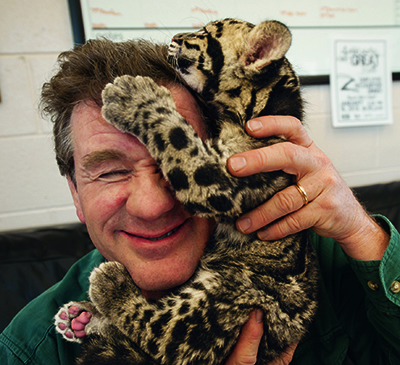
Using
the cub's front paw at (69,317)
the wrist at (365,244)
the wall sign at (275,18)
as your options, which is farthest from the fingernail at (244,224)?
the wall sign at (275,18)

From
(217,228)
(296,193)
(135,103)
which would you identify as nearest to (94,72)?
(135,103)

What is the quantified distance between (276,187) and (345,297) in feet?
2.84

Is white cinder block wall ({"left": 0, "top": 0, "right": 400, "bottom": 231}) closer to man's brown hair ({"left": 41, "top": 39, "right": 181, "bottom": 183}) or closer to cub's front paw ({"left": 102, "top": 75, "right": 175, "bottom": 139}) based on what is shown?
man's brown hair ({"left": 41, "top": 39, "right": 181, "bottom": 183})

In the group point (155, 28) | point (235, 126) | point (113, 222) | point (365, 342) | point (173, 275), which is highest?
point (155, 28)

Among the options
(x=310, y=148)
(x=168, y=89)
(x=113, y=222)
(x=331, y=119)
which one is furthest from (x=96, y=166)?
(x=331, y=119)

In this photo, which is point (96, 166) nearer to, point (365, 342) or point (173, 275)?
point (173, 275)

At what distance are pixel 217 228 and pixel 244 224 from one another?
8.0 inches

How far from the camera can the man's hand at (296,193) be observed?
3.14 feet

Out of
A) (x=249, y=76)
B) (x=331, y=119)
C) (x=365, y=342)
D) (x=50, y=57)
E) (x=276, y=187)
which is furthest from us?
(x=331, y=119)

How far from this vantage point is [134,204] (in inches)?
38.8

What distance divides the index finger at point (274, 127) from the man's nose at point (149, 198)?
0.38 metres

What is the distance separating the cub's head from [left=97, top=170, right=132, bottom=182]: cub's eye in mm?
475

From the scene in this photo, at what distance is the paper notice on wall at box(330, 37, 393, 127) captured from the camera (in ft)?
8.56

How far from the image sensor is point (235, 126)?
1.13 metres
